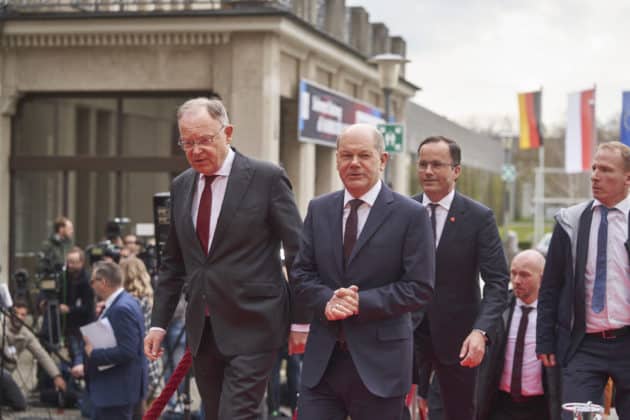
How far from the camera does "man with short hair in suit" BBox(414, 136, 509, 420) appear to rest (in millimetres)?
7664

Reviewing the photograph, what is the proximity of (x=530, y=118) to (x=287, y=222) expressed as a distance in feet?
117

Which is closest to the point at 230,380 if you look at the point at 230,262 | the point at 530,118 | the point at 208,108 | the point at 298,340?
the point at 298,340

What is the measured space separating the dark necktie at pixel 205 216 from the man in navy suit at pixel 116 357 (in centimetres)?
360

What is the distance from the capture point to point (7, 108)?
2264 centimetres

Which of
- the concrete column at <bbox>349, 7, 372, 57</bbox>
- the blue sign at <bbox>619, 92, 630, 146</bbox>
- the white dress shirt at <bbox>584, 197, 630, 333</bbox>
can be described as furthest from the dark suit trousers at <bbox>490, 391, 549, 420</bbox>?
the concrete column at <bbox>349, 7, 372, 57</bbox>

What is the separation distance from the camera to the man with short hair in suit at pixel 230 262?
6531 mm

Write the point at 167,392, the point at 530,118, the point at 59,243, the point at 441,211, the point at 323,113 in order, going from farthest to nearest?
the point at 530,118 → the point at 323,113 → the point at 59,243 → the point at 441,211 → the point at 167,392

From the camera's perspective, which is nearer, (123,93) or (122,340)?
(122,340)

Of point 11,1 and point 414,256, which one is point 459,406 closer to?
Answer: point 414,256

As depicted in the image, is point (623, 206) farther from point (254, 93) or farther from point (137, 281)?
point (254, 93)

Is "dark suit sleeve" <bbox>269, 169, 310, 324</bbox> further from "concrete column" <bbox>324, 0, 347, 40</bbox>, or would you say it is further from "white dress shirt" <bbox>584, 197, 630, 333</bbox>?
"concrete column" <bbox>324, 0, 347, 40</bbox>

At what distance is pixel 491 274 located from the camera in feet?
24.7

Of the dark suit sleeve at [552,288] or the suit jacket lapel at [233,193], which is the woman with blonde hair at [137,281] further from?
the suit jacket lapel at [233,193]

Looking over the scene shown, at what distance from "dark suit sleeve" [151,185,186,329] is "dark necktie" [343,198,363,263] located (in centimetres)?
115
